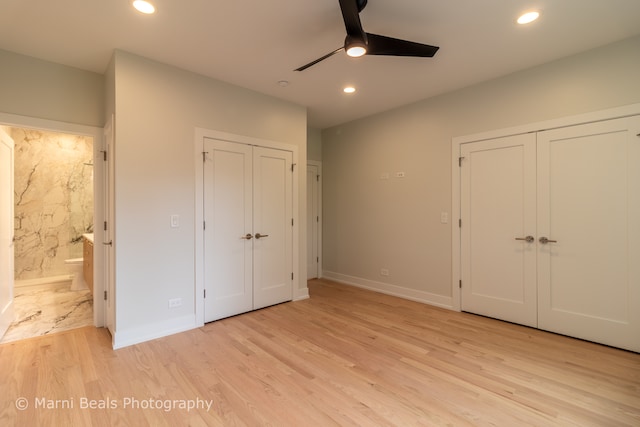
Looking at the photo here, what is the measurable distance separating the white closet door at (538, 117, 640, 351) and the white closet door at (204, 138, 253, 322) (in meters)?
3.33

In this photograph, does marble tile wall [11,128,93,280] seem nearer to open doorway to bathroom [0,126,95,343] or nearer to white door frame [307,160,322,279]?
open doorway to bathroom [0,126,95,343]

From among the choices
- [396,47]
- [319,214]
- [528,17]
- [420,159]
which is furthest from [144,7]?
[319,214]

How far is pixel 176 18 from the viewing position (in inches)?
93.5

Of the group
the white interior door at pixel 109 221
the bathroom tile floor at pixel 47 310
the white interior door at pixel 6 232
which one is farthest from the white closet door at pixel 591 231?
the white interior door at pixel 6 232

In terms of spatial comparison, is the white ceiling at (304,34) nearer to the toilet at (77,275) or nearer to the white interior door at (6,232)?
the white interior door at (6,232)

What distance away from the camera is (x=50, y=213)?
17.4 feet

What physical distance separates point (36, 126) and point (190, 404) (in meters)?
3.06

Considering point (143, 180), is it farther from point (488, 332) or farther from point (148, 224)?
point (488, 332)

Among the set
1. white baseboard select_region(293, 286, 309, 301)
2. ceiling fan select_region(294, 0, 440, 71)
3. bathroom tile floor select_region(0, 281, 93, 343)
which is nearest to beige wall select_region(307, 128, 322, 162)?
white baseboard select_region(293, 286, 309, 301)

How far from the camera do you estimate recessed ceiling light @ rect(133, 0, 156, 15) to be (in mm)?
2186

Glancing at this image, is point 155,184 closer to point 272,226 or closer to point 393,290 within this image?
point 272,226

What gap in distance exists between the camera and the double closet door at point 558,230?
275cm

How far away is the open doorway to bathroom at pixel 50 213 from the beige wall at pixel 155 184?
2223mm

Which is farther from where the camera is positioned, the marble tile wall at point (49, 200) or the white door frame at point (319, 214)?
the white door frame at point (319, 214)
